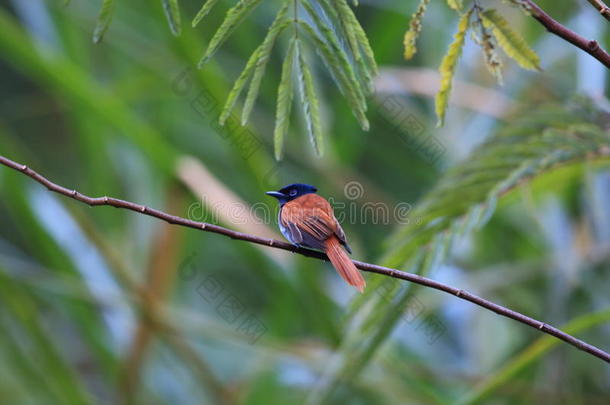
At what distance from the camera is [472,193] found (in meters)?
1.94

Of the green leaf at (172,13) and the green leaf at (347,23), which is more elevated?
the green leaf at (172,13)

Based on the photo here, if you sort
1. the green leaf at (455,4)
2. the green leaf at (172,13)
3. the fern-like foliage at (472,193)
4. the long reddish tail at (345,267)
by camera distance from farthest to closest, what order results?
the fern-like foliage at (472,193)
the long reddish tail at (345,267)
the green leaf at (172,13)
the green leaf at (455,4)

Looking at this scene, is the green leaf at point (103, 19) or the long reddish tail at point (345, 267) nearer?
the green leaf at point (103, 19)

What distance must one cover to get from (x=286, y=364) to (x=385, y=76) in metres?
1.76

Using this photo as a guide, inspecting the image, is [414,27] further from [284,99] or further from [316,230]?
[316,230]

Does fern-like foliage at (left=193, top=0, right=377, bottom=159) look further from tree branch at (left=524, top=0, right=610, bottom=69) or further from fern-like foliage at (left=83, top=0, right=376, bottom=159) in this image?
tree branch at (left=524, top=0, right=610, bottom=69)

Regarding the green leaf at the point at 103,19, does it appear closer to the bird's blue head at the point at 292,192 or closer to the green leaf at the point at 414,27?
the green leaf at the point at 414,27

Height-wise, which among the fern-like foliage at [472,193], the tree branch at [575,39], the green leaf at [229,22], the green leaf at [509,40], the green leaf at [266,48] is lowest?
the fern-like foliage at [472,193]

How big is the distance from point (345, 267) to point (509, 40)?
679 mm

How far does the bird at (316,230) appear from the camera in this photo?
5.88ft

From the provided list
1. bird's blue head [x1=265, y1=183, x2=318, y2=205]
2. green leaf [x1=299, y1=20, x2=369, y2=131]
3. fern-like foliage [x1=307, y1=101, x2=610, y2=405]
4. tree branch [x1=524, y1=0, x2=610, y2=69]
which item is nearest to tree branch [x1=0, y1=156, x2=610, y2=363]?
green leaf [x1=299, y1=20, x2=369, y2=131]

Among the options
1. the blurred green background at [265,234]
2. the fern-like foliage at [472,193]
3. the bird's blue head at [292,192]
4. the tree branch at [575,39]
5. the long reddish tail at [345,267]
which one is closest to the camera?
the tree branch at [575,39]

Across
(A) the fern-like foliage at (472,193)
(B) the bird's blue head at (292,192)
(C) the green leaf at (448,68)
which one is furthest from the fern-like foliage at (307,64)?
(B) the bird's blue head at (292,192)

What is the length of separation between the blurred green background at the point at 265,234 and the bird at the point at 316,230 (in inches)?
17.2
